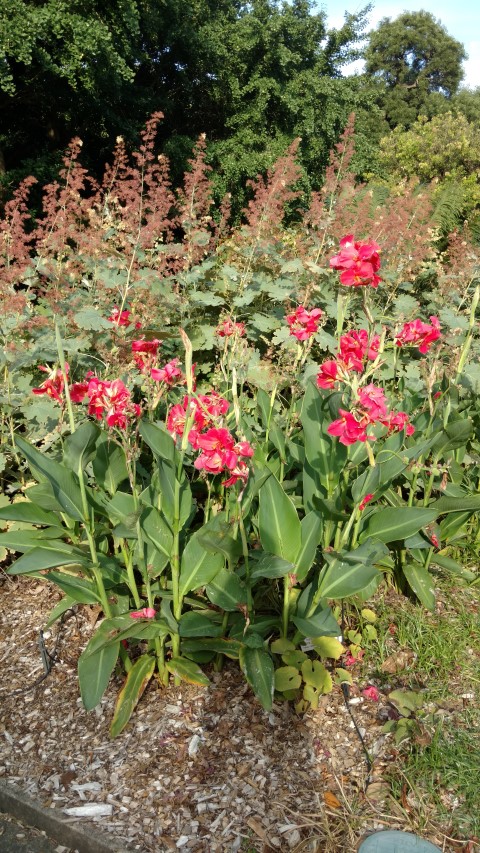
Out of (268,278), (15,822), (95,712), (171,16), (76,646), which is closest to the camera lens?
Answer: (15,822)

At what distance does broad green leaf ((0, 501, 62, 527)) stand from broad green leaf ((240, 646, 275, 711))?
32.2 inches

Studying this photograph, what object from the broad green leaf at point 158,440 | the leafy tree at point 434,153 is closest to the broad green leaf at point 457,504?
the broad green leaf at point 158,440

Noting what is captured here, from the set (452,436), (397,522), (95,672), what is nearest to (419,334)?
(452,436)

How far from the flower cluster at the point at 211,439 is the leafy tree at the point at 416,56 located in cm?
3964

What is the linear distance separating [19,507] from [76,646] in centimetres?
64

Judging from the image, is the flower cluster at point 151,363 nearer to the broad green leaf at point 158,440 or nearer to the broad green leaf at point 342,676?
the broad green leaf at point 158,440

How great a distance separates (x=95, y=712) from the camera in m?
2.08

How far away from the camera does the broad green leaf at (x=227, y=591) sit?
76.4 inches

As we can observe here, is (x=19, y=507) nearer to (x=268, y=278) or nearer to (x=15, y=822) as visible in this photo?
(x=15, y=822)

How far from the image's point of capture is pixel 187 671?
201cm

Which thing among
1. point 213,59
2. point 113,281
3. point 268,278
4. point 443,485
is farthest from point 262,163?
point 443,485

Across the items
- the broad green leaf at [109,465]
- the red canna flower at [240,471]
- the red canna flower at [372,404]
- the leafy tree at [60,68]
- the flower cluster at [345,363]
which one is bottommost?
the broad green leaf at [109,465]

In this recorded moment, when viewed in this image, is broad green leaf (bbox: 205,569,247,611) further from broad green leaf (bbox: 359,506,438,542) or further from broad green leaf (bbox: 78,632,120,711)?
broad green leaf (bbox: 359,506,438,542)

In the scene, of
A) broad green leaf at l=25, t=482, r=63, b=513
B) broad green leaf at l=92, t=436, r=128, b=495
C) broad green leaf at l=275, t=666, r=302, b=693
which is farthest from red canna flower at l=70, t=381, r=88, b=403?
broad green leaf at l=275, t=666, r=302, b=693
